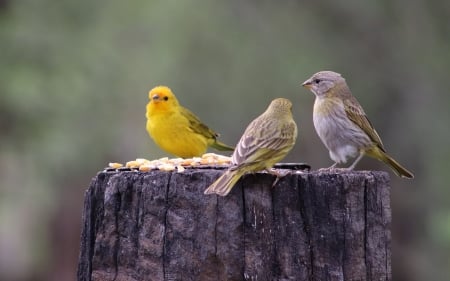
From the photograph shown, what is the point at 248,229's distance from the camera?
450 centimetres

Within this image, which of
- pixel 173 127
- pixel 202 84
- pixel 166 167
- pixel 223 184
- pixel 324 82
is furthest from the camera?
pixel 202 84


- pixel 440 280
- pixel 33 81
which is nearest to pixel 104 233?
pixel 440 280

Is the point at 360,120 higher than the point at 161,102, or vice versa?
the point at 161,102

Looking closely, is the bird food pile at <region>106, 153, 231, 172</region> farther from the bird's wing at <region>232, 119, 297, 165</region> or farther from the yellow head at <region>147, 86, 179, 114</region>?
the yellow head at <region>147, 86, 179, 114</region>

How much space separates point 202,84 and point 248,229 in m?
9.44

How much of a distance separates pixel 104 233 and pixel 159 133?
130 inches

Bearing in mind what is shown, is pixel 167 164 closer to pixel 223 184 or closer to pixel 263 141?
pixel 263 141

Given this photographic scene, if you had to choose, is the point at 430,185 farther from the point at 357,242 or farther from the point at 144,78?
the point at 357,242


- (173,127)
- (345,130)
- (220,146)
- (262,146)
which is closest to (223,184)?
(262,146)

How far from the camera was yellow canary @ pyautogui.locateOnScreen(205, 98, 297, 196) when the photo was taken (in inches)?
179

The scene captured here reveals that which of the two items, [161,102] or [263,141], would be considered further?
[161,102]

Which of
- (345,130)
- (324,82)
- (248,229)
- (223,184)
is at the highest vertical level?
(324,82)

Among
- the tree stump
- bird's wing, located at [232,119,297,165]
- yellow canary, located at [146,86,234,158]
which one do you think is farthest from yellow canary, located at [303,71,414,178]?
the tree stump

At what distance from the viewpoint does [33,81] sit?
14.2 metres
